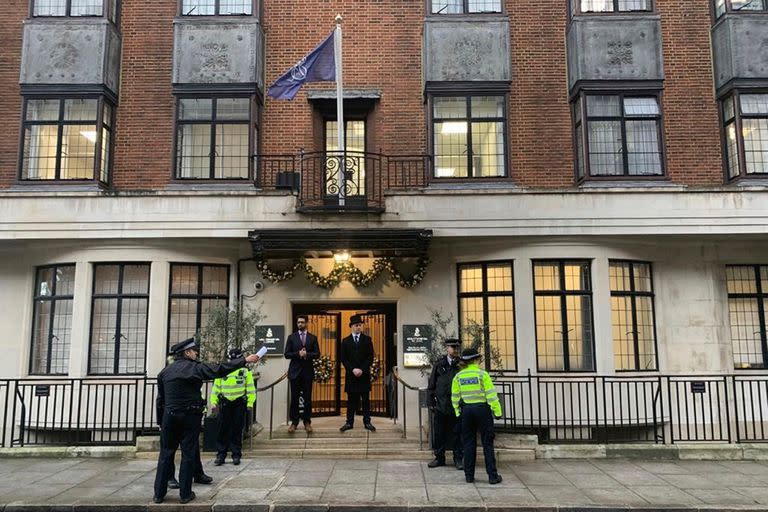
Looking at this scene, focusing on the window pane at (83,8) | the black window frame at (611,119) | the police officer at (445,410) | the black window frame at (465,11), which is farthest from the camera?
the black window frame at (465,11)

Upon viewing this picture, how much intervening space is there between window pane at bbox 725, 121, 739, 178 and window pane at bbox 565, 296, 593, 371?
4.15 m

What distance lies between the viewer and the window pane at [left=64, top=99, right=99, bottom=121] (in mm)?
13102

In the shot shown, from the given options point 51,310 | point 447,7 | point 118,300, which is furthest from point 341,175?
point 51,310

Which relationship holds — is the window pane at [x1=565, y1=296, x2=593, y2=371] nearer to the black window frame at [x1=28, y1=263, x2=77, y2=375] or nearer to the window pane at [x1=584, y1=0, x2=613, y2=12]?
the window pane at [x1=584, y1=0, x2=613, y2=12]

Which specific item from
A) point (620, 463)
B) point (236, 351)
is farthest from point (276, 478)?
point (620, 463)

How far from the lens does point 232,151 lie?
43.5 ft

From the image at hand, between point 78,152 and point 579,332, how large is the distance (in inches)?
430

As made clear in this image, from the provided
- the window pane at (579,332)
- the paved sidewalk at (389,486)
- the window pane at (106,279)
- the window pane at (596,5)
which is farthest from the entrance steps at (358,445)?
the window pane at (596,5)

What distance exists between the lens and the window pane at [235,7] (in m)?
13.7

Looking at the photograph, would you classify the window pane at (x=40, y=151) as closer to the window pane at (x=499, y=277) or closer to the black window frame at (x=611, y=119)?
the window pane at (x=499, y=277)

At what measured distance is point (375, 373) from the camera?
13367 mm

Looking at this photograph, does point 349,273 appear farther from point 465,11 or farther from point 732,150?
point 732,150

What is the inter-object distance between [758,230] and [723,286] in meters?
1.58

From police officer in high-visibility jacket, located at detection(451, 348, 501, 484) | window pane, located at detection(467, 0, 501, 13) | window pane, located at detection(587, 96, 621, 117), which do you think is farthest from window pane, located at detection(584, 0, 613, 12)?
police officer in high-visibility jacket, located at detection(451, 348, 501, 484)
